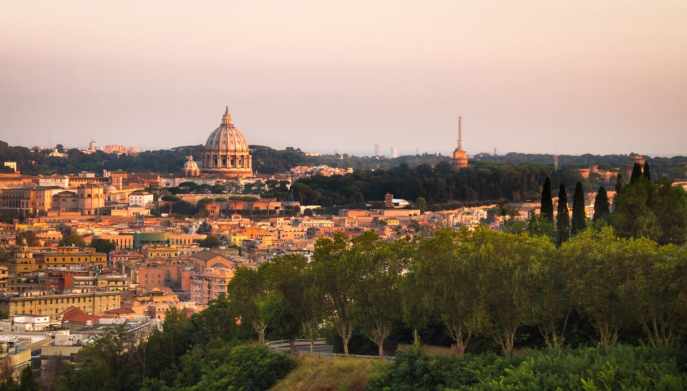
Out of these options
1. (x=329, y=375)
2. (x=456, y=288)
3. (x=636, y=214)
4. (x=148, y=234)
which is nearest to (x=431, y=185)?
(x=148, y=234)

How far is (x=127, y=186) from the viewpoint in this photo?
10338cm

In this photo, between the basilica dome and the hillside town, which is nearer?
the hillside town

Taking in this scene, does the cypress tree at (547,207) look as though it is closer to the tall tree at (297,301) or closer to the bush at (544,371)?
the tall tree at (297,301)

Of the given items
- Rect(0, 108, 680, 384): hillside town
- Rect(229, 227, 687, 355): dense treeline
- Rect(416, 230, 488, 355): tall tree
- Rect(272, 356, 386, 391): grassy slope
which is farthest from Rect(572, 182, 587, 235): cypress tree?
Rect(272, 356, 386, 391): grassy slope

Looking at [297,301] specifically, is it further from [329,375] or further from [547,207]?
[547,207]

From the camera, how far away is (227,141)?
122 meters

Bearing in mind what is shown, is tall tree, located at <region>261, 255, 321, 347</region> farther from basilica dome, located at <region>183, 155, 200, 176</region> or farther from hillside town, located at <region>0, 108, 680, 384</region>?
basilica dome, located at <region>183, 155, 200, 176</region>

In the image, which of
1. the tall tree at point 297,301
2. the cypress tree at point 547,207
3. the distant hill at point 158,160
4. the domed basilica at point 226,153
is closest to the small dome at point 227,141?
the domed basilica at point 226,153

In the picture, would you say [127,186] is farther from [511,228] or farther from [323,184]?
[511,228]

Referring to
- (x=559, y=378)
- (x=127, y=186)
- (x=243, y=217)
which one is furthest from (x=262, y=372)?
(x=127, y=186)

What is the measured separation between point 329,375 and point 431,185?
60.7 metres

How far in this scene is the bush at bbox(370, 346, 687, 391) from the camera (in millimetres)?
16516

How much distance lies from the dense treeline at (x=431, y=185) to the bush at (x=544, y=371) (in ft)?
171

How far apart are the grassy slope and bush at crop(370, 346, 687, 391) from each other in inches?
31.8
